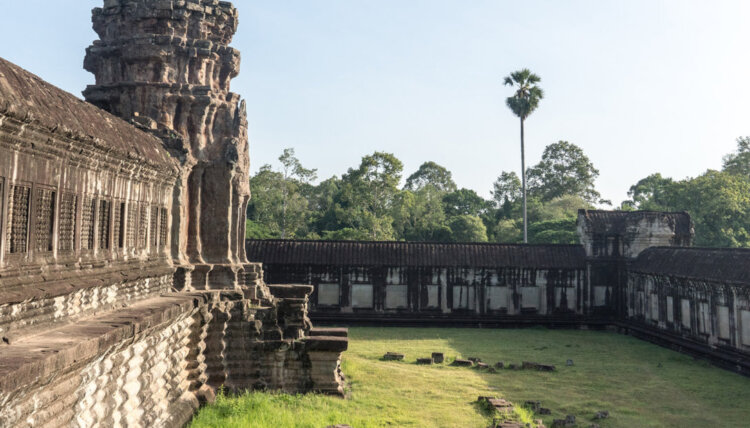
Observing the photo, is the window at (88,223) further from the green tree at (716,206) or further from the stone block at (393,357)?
the green tree at (716,206)

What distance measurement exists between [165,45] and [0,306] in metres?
9.85

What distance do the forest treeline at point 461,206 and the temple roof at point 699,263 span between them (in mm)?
16510

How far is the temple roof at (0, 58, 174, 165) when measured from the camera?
19.9 ft

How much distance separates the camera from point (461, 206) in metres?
62.2

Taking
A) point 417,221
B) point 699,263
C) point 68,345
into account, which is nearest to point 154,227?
point 68,345

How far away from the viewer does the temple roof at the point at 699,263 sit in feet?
61.9

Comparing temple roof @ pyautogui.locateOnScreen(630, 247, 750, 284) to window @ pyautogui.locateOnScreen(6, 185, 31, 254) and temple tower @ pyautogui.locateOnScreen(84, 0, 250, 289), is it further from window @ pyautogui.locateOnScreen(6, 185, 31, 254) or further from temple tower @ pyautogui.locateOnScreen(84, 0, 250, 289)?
window @ pyautogui.locateOnScreen(6, 185, 31, 254)

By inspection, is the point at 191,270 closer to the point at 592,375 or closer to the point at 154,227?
the point at 154,227

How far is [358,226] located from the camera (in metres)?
46.2

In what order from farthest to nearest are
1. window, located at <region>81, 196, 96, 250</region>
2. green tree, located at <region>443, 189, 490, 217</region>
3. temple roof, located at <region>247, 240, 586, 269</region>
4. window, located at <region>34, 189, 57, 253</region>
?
1. green tree, located at <region>443, 189, 490, 217</region>
2. temple roof, located at <region>247, 240, 586, 269</region>
3. window, located at <region>81, 196, 96, 250</region>
4. window, located at <region>34, 189, 57, 253</region>

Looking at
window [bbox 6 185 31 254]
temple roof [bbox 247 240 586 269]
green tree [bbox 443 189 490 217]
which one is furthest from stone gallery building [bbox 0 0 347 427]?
green tree [bbox 443 189 490 217]

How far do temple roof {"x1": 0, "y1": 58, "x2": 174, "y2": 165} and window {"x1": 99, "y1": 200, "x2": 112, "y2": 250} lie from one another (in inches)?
29.2

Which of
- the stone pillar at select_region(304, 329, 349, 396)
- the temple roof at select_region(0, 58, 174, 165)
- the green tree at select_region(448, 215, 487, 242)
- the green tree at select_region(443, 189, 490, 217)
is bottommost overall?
the stone pillar at select_region(304, 329, 349, 396)

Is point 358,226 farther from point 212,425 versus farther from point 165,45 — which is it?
point 212,425
